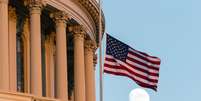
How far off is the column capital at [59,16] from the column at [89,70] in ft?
20.6

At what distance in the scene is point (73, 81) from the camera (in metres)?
77.9

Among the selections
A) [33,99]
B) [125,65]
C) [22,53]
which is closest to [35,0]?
[22,53]

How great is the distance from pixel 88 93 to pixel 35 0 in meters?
12.1

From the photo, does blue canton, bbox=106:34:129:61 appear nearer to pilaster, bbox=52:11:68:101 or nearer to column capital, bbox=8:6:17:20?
pilaster, bbox=52:11:68:101

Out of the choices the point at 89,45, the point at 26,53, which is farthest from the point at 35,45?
the point at 89,45

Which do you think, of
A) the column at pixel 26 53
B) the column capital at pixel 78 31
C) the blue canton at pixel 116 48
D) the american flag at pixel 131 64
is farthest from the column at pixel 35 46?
the american flag at pixel 131 64

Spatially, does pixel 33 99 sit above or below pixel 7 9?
below

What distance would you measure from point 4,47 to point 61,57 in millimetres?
6867

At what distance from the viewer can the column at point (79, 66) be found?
236 feet

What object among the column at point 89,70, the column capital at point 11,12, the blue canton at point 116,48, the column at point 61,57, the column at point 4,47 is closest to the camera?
the blue canton at point 116,48

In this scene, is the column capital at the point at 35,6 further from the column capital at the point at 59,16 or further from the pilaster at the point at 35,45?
the column capital at the point at 59,16

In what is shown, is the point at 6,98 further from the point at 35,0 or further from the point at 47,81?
the point at 47,81

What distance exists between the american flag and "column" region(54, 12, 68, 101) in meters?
10.6

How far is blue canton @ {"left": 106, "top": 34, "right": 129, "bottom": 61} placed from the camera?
57562mm
